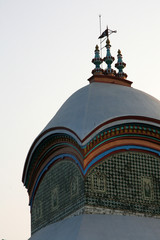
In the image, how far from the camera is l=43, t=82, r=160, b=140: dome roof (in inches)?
675

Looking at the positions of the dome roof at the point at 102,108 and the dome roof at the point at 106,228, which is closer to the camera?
the dome roof at the point at 106,228

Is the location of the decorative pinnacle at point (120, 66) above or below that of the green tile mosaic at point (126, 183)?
above

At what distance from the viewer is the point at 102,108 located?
1770cm

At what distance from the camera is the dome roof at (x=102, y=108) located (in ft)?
56.3

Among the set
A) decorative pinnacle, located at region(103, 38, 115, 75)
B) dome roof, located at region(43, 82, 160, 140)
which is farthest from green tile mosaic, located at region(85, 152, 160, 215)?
decorative pinnacle, located at region(103, 38, 115, 75)

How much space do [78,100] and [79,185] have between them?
10.3 ft

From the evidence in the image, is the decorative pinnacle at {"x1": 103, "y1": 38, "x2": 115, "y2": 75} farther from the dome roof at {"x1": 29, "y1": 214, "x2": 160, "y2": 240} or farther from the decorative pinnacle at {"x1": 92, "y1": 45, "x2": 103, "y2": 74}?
the dome roof at {"x1": 29, "y1": 214, "x2": 160, "y2": 240}

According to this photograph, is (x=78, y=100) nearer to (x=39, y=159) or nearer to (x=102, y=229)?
(x=39, y=159)

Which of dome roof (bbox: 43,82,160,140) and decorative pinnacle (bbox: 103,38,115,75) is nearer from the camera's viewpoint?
dome roof (bbox: 43,82,160,140)

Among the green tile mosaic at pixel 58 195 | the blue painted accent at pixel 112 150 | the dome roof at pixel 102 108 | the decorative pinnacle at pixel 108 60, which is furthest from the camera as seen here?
the decorative pinnacle at pixel 108 60

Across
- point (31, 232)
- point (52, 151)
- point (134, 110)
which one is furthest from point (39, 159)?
point (134, 110)

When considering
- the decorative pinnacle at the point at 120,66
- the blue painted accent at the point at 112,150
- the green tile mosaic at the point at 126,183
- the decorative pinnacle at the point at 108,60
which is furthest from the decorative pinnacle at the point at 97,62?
the green tile mosaic at the point at 126,183

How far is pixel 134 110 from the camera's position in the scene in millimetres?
17781

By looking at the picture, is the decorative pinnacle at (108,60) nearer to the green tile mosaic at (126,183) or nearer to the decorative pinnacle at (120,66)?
the decorative pinnacle at (120,66)
